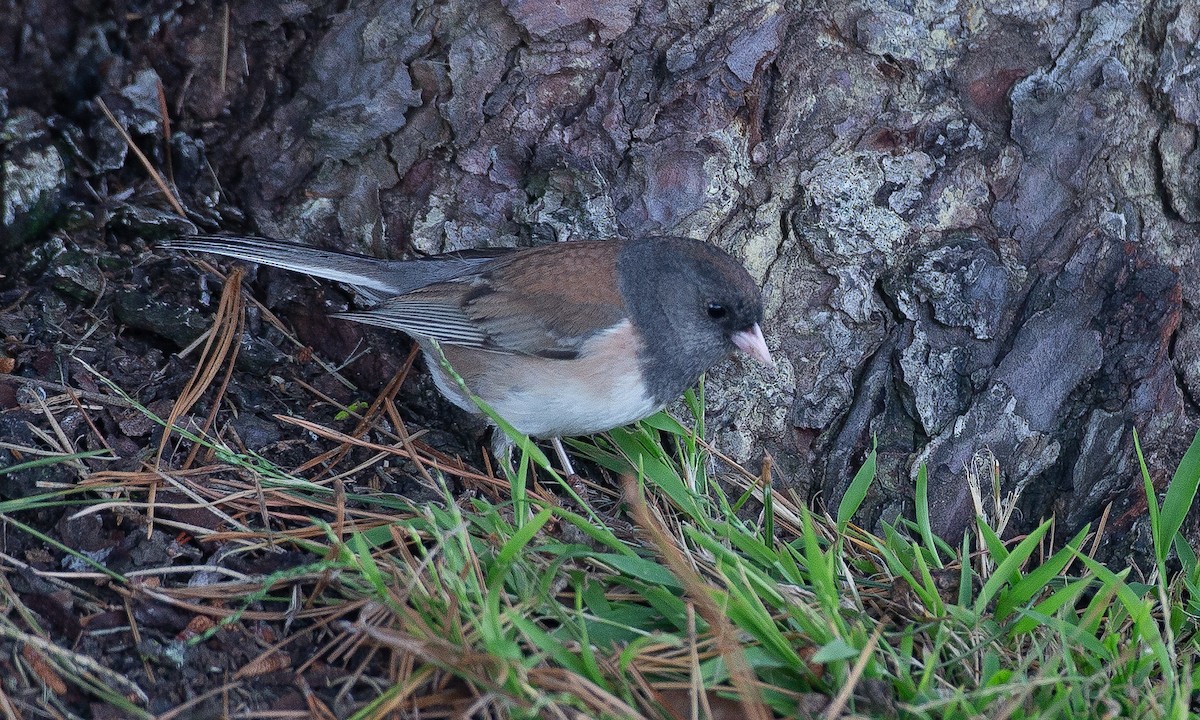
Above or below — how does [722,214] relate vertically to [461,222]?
above

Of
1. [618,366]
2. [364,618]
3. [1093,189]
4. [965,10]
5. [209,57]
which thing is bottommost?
[364,618]

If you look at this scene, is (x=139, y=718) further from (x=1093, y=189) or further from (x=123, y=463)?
(x=1093, y=189)

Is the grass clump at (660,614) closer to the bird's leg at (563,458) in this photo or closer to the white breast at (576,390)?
the white breast at (576,390)

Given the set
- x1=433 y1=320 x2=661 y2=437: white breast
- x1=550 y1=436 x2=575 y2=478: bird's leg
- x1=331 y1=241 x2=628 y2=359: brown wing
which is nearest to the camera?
x1=433 y1=320 x2=661 y2=437: white breast

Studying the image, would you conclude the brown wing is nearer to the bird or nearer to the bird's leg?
the bird

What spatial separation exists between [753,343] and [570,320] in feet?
1.65

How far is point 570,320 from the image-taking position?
2.78 meters

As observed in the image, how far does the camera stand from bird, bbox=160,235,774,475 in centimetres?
269

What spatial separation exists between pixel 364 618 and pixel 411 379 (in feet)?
3.97

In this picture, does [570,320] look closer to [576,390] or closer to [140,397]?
[576,390]

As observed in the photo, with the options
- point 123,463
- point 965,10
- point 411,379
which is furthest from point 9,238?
point 965,10

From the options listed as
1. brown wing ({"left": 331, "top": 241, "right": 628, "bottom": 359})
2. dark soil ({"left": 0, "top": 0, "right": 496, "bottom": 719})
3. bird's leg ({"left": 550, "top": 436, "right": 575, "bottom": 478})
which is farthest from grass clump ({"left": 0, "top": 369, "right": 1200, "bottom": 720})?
brown wing ({"left": 331, "top": 241, "right": 628, "bottom": 359})

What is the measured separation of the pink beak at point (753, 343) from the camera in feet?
8.95

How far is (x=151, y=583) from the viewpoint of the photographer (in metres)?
2.17
